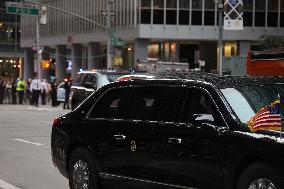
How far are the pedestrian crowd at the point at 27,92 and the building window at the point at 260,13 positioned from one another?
22365 mm

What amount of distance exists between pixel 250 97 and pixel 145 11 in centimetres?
5186

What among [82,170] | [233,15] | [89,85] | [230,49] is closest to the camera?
[82,170]

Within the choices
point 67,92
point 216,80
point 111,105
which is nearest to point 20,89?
point 67,92

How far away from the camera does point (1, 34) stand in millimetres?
99562

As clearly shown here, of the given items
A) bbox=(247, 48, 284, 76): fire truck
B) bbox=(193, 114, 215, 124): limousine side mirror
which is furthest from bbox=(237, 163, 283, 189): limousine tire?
bbox=(247, 48, 284, 76): fire truck

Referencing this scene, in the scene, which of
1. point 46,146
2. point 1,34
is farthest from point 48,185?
point 1,34

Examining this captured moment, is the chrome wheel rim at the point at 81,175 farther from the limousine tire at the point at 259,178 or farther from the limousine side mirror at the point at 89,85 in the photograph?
the limousine side mirror at the point at 89,85

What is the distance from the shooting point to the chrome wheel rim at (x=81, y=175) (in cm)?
823

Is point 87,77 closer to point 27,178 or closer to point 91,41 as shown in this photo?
point 27,178

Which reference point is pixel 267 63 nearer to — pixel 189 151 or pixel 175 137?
pixel 175 137

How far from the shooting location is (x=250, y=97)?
6859 millimetres

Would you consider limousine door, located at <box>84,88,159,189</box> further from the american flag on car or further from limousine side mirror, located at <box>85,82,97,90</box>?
limousine side mirror, located at <box>85,82,97,90</box>

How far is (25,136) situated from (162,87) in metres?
11.0

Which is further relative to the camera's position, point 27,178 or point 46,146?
point 46,146
